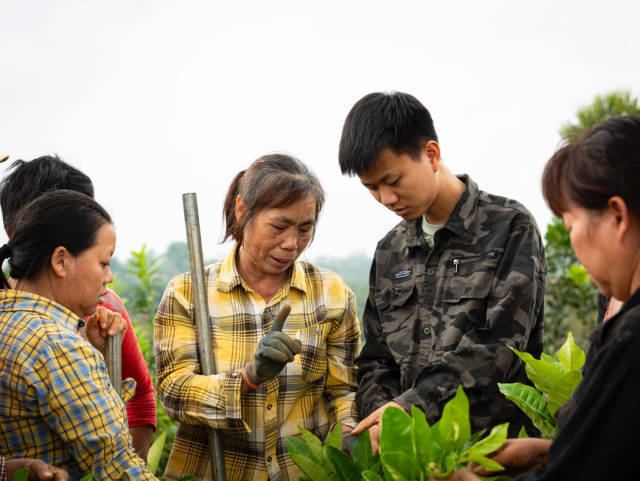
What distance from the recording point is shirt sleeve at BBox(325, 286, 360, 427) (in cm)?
259

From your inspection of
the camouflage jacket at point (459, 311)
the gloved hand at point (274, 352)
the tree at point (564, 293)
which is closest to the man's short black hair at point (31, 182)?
the gloved hand at point (274, 352)

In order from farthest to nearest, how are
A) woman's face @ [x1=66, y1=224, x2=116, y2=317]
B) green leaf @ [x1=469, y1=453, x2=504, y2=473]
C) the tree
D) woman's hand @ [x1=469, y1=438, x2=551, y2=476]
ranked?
the tree → woman's face @ [x1=66, y1=224, x2=116, y2=317] → woman's hand @ [x1=469, y1=438, x2=551, y2=476] → green leaf @ [x1=469, y1=453, x2=504, y2=473]

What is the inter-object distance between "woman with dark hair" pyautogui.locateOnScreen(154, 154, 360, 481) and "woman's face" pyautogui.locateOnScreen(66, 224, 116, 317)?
17.6 inches

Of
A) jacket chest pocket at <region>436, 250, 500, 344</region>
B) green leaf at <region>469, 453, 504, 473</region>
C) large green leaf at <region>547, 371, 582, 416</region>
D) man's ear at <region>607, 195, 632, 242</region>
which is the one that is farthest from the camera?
jacket chest pocket at <region>436, 250, 500, 344</region>

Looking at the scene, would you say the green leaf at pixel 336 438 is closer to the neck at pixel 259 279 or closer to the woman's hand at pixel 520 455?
the woman's hand at pixel 520 455

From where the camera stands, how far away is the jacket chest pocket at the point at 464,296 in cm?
232

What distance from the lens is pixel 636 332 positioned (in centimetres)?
135

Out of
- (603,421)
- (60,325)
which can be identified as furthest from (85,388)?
(603,421)

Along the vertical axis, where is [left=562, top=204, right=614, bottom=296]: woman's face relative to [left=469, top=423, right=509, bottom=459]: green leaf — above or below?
above

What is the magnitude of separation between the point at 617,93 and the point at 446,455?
8.13 metres

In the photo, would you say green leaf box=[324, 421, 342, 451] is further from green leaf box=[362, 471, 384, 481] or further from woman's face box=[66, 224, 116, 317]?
woman's face box=[66, 224, 116, 317]

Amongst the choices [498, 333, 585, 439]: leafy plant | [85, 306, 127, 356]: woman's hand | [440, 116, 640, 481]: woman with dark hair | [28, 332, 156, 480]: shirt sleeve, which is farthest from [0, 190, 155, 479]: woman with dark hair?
[498, 333, 585, 439]: leafy plant

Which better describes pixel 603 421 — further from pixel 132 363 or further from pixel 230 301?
pixel 132 363

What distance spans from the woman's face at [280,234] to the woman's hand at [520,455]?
1072 millimetres
